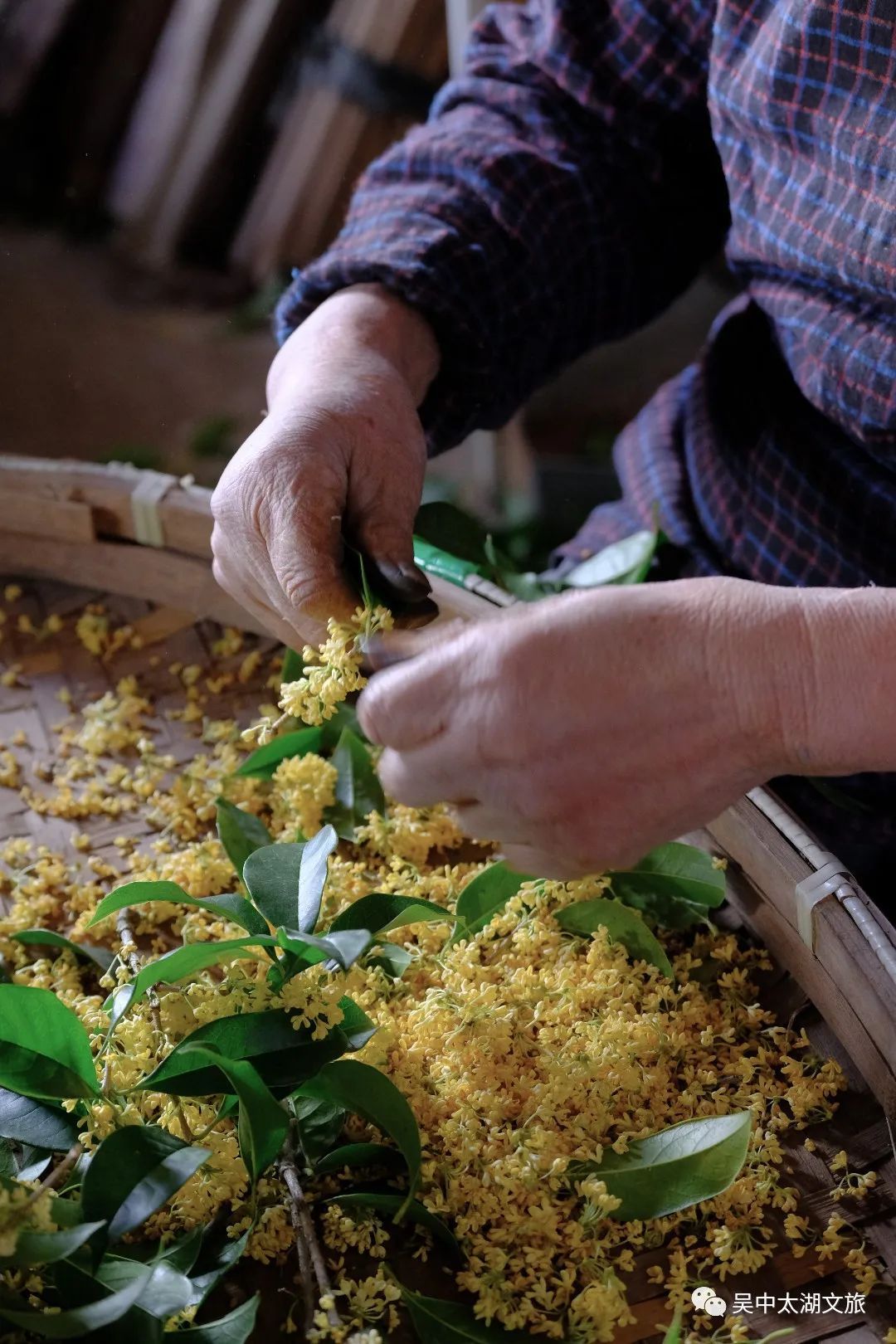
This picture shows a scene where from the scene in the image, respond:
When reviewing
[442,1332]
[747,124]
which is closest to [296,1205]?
[442,1332]

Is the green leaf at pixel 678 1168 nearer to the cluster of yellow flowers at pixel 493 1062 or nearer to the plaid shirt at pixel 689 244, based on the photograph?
the cluster of yellow flowers at pixel 493 1062

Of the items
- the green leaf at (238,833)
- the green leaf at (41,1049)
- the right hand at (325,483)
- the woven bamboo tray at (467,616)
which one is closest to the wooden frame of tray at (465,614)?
the woven bamboo tray at (467,616)

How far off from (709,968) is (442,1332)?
0.31m

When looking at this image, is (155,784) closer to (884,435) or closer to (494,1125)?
(494,1125)

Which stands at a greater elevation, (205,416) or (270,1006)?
(270,1006)

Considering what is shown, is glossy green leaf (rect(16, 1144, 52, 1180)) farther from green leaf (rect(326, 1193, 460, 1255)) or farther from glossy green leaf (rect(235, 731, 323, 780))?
glossy green leaf (rect(235, 731, 323, 780))

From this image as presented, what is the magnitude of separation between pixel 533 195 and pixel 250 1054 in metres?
0.76

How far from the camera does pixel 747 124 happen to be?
3.28 feet

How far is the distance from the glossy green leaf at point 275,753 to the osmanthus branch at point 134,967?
0.48 feet

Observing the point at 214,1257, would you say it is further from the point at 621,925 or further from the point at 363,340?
the point at 363,340

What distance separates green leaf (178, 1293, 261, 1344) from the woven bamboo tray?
74mm

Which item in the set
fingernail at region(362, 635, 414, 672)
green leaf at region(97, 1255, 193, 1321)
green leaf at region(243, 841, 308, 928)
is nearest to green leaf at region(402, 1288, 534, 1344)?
green leaf at region(97, 1255, 193, 1321)

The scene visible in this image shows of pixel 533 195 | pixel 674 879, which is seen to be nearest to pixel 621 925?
pixel 674 879

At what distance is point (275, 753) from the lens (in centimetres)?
100
